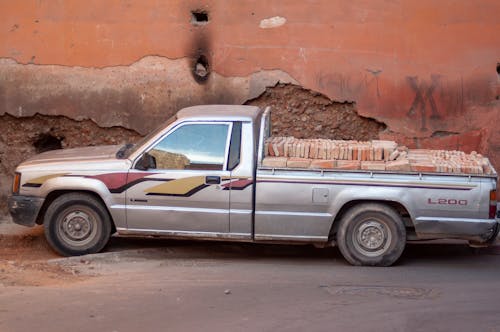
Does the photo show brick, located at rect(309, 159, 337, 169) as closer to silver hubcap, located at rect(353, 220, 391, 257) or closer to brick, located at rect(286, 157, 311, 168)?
brick, located at rect(286, 157, 311, 168)

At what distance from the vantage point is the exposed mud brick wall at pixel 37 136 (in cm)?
1177

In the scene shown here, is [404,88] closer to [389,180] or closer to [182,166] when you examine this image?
[389,180]

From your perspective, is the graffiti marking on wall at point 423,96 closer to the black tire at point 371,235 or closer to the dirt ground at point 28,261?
the black tire at point 371,235

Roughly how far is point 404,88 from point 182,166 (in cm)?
433

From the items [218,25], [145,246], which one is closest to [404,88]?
[218,25]

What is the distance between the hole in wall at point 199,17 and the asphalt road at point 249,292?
3.80 m

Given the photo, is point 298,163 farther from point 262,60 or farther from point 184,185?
point 262,60

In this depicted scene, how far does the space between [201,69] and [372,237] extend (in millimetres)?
4408

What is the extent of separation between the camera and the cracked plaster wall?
37.1ft

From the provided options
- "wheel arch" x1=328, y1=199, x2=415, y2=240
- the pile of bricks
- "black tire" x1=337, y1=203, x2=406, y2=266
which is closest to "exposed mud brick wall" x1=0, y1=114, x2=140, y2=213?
the pile of bricks

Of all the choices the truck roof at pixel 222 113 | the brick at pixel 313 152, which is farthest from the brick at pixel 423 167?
the truck roof at pixel 222 113

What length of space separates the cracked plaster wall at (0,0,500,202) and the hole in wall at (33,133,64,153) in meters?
0.43

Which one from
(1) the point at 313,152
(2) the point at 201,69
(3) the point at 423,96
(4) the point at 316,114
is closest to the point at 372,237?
(1) the point at 313,152

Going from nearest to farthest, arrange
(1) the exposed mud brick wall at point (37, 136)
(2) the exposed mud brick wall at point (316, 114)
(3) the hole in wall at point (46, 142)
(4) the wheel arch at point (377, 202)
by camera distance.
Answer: (4) the wheel arch at point (377, 202), (2) the exposed mud brick wall at point (316, 114), (1) the exposed mud brick wall at point (37, 136), (3) the hole in wall at point (46, 142)
